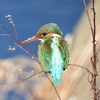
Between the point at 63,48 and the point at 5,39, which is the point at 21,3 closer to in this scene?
the point at 5,39

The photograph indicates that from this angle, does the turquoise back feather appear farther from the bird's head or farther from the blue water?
the blue water

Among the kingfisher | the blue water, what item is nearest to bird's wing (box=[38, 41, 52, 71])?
the kingfisher

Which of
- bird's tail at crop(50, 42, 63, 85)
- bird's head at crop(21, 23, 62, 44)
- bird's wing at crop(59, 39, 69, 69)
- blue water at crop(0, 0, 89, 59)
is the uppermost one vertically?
blue water at crop(0, 0, 89, 59)

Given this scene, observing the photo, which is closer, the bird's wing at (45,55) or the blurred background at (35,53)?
the bird's wing at (45,55)

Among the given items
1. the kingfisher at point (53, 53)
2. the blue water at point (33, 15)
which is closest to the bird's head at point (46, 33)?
the kingfisher at point (53, 53)

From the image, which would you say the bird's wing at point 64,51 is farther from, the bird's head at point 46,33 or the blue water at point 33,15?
the blue water at point 33,15

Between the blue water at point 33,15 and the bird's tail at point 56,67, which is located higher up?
the blue water at point 33,15

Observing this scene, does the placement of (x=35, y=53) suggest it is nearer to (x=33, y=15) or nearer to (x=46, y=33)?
(x=33, y=15)
